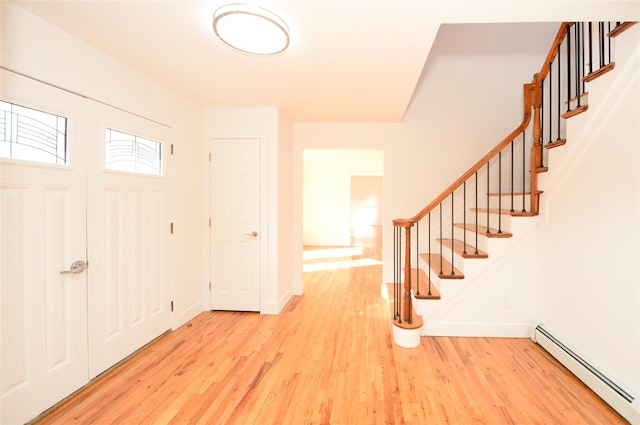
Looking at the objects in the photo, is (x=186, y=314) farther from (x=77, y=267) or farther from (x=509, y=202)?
(x=509, y=202)

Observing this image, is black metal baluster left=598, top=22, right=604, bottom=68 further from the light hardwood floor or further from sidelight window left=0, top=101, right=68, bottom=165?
sidelight window left=0, top=101, right=68, bottom=165

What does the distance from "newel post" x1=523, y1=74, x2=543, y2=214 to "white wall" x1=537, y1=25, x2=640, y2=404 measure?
17 centimetres

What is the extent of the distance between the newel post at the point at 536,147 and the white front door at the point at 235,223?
293cm

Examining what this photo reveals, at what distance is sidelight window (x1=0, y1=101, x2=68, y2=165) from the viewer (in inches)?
66.0

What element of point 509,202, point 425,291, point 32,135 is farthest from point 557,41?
point 32,135

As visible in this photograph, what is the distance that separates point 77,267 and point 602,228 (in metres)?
3.70

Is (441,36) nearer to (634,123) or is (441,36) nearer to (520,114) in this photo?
(520,114)

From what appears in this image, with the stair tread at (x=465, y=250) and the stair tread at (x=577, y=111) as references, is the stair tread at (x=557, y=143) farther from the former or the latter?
the stair tread at (x=465, y=250)

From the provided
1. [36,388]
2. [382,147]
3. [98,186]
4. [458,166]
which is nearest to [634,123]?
[458,166]

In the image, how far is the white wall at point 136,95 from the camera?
1.75 meters

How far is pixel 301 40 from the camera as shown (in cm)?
204

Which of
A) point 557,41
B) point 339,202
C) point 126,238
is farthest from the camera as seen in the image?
point 339,202

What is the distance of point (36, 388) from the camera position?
181 centimetres

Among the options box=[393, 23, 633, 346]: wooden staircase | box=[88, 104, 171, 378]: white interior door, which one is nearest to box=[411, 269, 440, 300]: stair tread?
box=[393, 23, 633, 346]: wooden staircase
